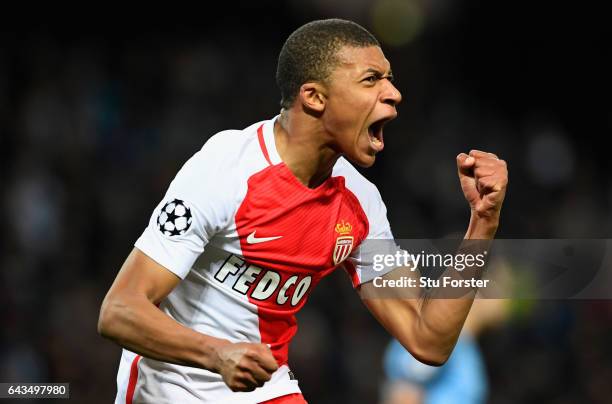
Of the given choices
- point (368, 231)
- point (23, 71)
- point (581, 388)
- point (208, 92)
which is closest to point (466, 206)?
point (581, 388)

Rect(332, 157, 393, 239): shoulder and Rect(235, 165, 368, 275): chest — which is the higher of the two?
Rect(332, 157, 393, 239): shoulder

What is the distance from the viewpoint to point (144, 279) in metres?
3.00

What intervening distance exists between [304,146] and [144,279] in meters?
0.76

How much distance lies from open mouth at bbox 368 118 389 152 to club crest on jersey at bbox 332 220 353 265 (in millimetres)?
316

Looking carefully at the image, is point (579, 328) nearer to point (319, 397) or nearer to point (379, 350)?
point (379, 350)

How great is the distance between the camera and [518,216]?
8992 millimetres

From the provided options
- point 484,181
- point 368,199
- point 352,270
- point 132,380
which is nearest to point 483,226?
point 484,181

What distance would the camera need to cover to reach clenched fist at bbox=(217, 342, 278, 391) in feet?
8.67

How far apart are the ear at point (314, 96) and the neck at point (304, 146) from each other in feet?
0.14

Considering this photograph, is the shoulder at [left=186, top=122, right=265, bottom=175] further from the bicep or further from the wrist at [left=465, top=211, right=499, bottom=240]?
the wrist at [left=465, top=211, right=499, bottom=240]

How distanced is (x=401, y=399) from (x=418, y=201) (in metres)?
3.37

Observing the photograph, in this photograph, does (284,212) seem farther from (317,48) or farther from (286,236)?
(317,48)

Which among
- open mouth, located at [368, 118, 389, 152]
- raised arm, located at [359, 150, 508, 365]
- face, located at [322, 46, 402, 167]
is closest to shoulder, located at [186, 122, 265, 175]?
face, located at [322, 46, 402, 167]

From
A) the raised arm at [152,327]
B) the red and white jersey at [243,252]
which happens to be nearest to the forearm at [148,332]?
the raised arm at [152,327]
